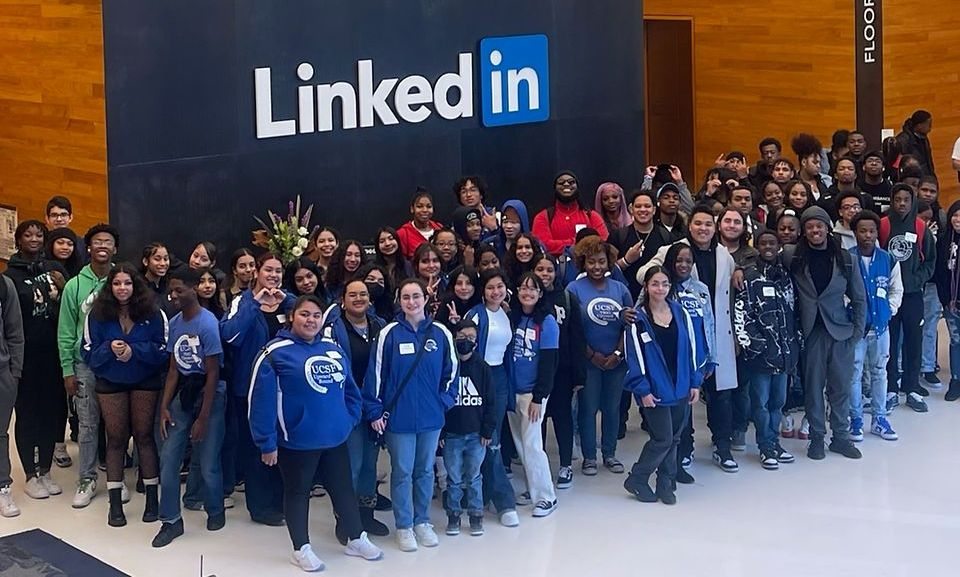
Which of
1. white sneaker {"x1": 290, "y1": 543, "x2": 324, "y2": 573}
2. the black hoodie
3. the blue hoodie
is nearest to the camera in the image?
the blue hoodie

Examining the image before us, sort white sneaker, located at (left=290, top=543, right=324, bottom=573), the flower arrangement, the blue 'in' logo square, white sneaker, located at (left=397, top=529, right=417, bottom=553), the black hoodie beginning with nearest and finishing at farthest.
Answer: white sneaker, located at (left=290, top=543, right=324, bottom=573) < white sneaker, located at (left=397, top=529, right=417, bottom=553) < the black hoodie < the flower arrangement < the blue 'in' logo square

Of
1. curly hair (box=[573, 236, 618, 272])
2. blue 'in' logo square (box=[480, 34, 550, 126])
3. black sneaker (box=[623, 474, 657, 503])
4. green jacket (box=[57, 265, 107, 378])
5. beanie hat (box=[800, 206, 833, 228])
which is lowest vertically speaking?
black sneaker (box=[623, 474, 657, 503])

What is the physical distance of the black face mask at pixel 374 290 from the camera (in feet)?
28.1

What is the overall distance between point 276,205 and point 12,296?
260 cm

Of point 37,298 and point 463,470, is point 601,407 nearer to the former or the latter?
point 463,470

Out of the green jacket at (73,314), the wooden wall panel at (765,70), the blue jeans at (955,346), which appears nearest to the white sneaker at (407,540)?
the green jacket at (73,314)

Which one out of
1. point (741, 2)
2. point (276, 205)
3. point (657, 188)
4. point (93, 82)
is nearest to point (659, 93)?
point (741, 2)

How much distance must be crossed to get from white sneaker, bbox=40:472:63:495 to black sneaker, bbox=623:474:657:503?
10.7 feet

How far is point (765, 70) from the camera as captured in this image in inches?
619

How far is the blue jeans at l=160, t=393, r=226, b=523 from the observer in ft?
26.8

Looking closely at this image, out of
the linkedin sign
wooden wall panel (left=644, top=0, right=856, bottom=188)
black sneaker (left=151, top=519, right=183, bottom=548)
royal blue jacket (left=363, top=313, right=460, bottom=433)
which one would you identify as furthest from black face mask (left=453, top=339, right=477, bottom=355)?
wooden wall panel (left=644, top=0, right=856, bottom=188)

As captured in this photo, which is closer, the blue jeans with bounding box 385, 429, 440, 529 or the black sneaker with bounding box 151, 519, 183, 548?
the blue jeans with bounding box 385, 429, 440, 529

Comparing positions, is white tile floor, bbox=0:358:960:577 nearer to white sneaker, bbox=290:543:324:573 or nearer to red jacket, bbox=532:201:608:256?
white sneaker, bbox=290:543:324:573

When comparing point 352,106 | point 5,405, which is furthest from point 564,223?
point 5,405
